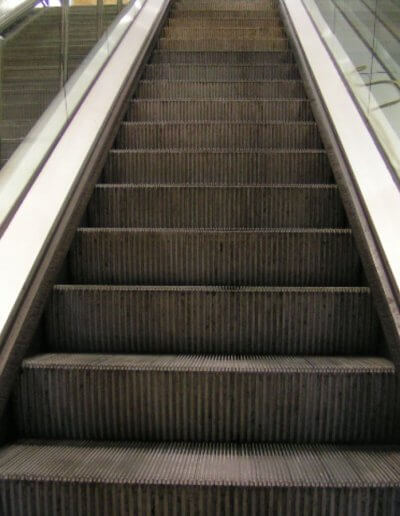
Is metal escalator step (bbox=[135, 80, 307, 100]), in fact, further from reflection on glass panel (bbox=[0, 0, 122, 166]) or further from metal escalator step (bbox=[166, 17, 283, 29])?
metal escalator step (bbox=[166, 17, 283, 29])

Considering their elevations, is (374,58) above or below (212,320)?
above

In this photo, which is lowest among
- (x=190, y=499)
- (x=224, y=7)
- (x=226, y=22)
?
(x=190, y=499)

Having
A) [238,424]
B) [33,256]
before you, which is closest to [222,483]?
[238,424]

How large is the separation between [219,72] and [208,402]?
8.98 ft

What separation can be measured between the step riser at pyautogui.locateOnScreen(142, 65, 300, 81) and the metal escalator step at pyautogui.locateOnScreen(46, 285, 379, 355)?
2273mm

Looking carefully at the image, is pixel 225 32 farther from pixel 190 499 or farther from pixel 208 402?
pixel 190 499

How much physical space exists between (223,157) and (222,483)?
5.27 feet

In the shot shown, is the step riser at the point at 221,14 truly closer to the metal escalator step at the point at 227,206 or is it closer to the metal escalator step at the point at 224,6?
the metal escalator step at the point at 224,6

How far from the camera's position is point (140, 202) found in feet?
7.74

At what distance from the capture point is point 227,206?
2.35m

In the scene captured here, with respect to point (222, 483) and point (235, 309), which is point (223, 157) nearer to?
point (235, 309)

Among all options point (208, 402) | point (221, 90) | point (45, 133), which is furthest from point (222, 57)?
point (208, 402)

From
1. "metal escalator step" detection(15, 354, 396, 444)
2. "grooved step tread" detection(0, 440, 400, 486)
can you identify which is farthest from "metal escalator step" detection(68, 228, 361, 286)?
"grooved step tread" detection(0, 440, 400, 486)

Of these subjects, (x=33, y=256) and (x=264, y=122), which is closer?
(x=33, y=256)
